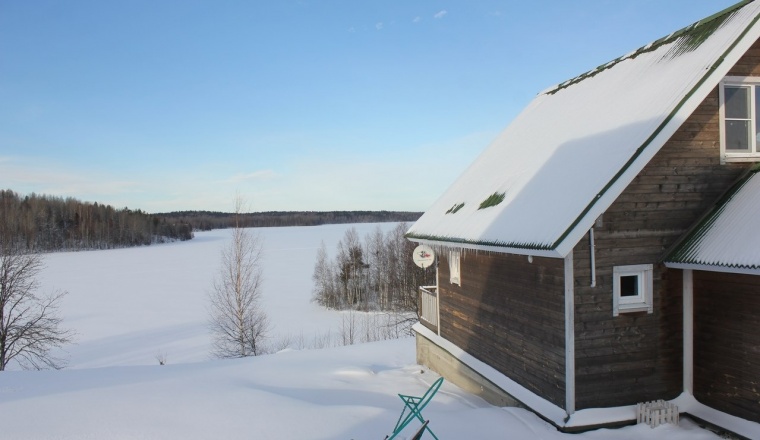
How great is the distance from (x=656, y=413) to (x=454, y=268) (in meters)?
5.16

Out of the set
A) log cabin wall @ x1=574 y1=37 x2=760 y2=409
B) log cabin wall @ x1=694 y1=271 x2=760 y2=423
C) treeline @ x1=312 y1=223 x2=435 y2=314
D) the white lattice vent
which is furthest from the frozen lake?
log cabin wall @ x1=694 y1=271 x2=760 y2=423

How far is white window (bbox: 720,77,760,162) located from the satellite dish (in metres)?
6.75

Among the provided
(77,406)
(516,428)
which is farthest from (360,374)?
(77,406)

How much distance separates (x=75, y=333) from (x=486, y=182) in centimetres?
2747

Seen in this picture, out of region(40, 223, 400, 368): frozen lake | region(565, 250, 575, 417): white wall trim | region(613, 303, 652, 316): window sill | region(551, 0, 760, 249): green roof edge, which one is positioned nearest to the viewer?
region(551, 0, 760, 249): green roof edge

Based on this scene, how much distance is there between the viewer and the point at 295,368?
13016 millimetres

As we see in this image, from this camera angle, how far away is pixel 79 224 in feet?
300

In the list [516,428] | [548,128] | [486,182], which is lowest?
[516,428]

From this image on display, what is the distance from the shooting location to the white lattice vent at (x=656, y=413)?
7012 mm

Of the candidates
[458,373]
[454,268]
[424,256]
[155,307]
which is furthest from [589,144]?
[155,307]

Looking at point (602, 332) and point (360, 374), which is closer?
point (602, 332)

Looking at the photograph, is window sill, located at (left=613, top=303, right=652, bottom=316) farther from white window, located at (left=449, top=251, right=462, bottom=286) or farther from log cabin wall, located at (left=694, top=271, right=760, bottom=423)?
white window, located at (left=449, top=251, right=462, bottom=286)

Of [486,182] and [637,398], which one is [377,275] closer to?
[486,182]

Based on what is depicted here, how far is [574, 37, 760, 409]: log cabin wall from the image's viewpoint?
23.2 feet
